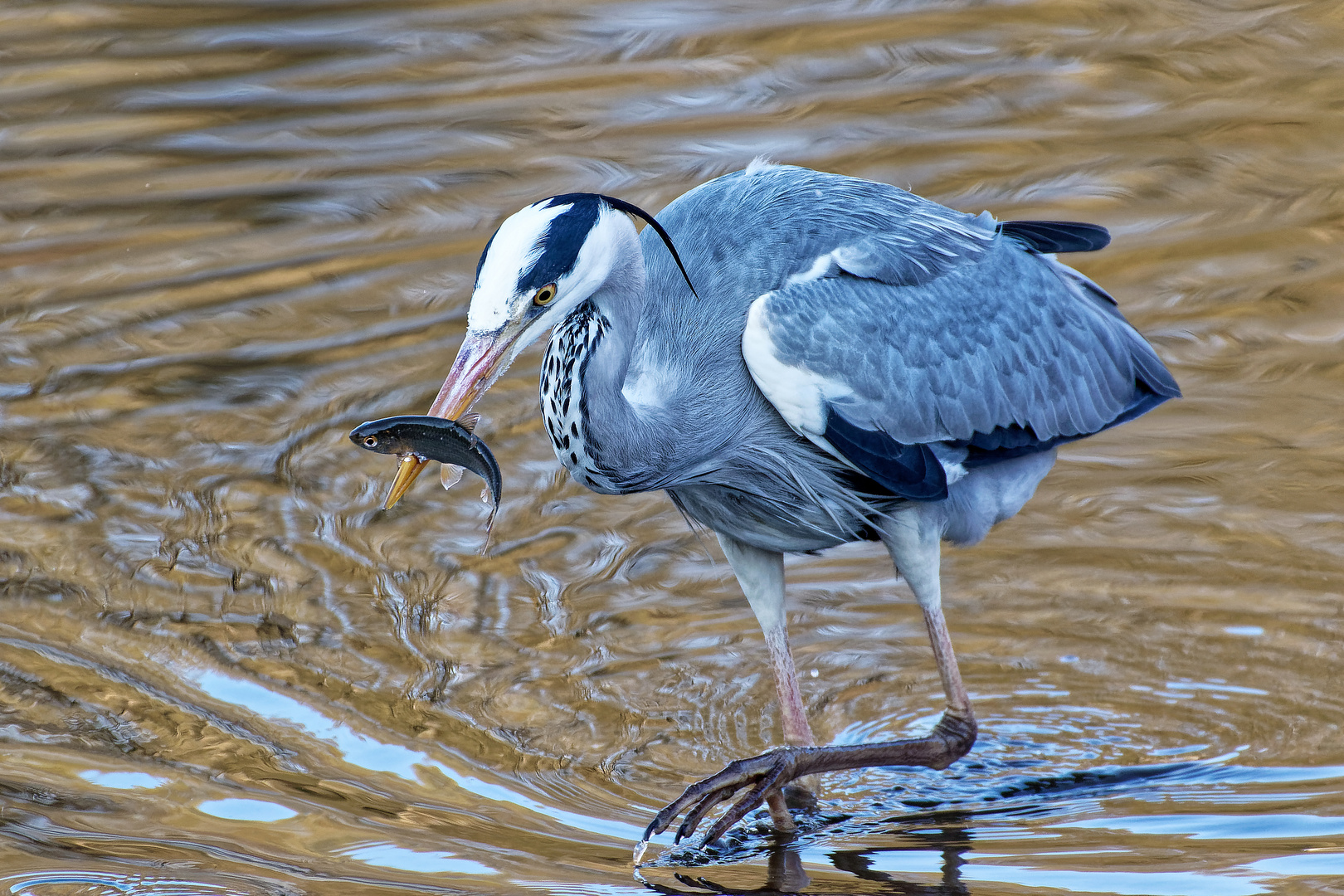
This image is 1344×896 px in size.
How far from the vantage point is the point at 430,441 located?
144 inches

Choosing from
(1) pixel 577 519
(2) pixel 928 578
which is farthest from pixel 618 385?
(1) pixel 577 519

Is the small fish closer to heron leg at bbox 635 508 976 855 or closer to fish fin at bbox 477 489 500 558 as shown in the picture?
fish fin at bbox 477 489 500 558

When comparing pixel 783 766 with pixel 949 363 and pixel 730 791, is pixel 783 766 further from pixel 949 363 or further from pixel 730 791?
pixel 949 363

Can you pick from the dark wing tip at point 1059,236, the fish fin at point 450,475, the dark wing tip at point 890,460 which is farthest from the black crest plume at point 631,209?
the dark wing tip at point 1059,236

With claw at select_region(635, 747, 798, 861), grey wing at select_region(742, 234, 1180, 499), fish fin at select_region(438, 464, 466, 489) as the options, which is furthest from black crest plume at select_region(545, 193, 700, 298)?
claw at select_region(635, 747, 798, 861)

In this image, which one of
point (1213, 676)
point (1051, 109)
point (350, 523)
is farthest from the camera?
point (1051, 109)

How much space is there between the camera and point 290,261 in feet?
26.3

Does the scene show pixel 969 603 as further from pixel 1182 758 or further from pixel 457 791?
pixel 457 791

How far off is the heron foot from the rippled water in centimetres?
12

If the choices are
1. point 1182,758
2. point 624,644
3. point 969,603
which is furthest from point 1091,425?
point 624,644

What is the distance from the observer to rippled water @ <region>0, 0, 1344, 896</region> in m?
4.35

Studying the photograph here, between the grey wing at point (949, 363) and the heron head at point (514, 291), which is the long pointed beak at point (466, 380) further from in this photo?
the grey wing at point (949, 363)

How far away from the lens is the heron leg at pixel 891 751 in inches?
166

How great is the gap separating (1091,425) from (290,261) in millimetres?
4193
